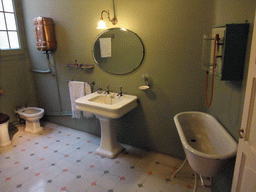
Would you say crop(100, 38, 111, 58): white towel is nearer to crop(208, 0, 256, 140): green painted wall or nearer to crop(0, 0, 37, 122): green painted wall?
crop(208, 0, 256, 140): green painted wall

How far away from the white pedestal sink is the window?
7.16 feet

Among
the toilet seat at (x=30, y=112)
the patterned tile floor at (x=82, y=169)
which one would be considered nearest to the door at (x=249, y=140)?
the patterned tile floor at (x=82, y=169)

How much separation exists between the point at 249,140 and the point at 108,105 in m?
1.69

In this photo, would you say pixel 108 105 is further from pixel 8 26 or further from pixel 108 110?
pixel 8 26

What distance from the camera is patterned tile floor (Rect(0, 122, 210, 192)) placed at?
2377 millimetres

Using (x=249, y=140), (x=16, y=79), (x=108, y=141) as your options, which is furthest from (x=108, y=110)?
(x=16, y=79)

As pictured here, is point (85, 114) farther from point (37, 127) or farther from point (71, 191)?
point (71, 191)

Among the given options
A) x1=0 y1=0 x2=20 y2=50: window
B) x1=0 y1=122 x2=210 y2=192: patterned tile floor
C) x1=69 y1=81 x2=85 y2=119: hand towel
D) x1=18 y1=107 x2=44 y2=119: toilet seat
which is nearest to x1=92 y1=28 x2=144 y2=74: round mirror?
x1=69 y1=81 x2=85 y2=119: hand towel

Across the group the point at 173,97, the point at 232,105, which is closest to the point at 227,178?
the point at 232,105

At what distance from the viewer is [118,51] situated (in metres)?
2.88

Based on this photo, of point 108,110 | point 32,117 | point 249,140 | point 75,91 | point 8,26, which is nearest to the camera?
point 249,140

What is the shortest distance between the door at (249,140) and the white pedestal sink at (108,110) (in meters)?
1.49

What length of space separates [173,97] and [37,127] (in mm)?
2730

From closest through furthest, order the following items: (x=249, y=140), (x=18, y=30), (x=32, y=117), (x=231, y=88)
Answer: (x=249, y=140) → (x=231, y=88) → (x=32, y=117) → (x=18, y=30)
